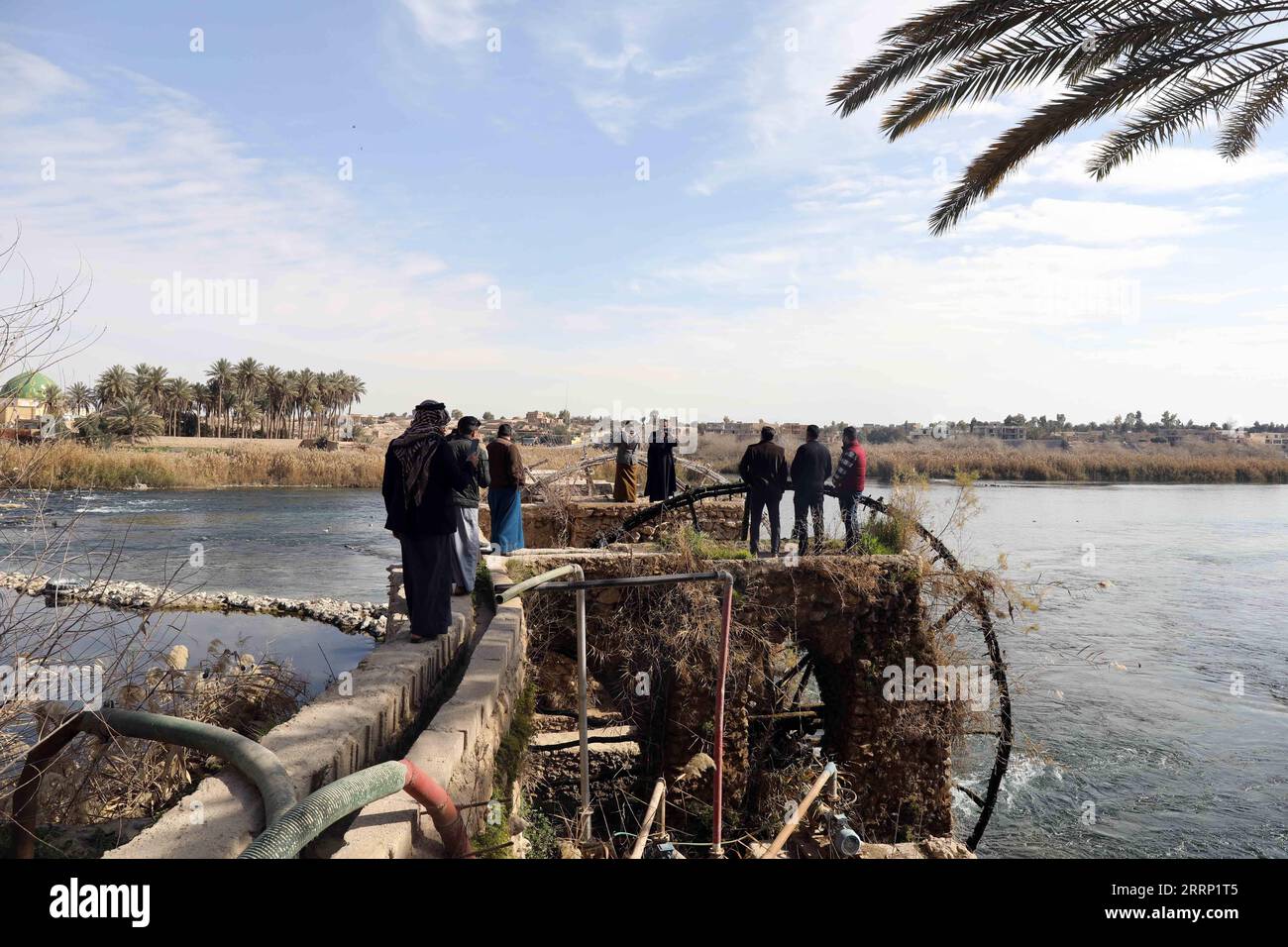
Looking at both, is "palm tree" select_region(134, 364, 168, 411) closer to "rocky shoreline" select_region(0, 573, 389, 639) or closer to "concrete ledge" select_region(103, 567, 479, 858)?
"rocky shoreline" select_region(0, 573, 389, 639)

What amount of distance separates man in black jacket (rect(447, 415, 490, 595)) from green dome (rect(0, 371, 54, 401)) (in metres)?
2.24

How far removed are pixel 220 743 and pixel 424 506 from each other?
2661 millimetres

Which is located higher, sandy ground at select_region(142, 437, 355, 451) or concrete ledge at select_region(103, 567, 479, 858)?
sandy ground at select_region(142, 437, 355, 451)

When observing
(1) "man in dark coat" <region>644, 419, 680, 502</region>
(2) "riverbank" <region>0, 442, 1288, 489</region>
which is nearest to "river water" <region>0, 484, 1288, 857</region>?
(2) "riverbank" <region>0, 442, 1288, 489</region>

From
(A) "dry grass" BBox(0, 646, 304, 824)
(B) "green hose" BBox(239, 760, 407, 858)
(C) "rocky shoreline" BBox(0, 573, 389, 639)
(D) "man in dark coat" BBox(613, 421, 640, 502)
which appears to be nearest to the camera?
(B) "green hose" BBox(239, 760, 407, 858)

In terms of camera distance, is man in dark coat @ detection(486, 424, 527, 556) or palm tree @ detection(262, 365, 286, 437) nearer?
man in dark coat @ detection(486, 424, 527, 556)

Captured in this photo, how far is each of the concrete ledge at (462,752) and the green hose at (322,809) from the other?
182 millimetres

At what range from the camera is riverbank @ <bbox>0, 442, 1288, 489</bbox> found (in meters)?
19.1

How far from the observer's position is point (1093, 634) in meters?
19.5

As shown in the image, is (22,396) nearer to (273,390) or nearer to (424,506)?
(424,506)

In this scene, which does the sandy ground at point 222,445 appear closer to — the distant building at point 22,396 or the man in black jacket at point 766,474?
the man in black jacket at point 766,474

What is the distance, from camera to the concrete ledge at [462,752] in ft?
8.76

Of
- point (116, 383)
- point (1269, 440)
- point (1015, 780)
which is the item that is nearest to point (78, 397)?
point (1015, 780)
